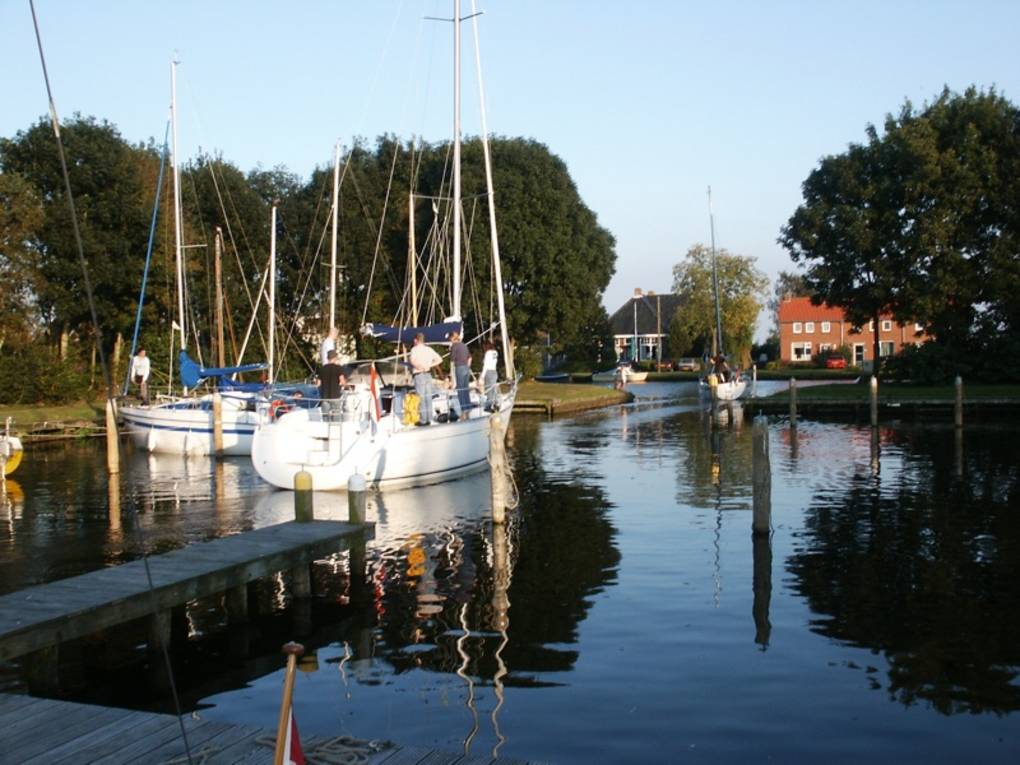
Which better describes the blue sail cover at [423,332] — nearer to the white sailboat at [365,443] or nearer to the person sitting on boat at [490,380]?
the person sitting on boat at [490,380]

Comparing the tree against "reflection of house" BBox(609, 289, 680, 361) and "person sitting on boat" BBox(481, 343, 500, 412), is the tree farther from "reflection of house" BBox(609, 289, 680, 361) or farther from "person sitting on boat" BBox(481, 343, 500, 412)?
"person sitting on boat" BBox(481, 343, 500, 412)

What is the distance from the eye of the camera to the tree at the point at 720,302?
335 ft

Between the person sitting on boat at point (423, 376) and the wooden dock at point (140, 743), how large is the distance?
671 inches

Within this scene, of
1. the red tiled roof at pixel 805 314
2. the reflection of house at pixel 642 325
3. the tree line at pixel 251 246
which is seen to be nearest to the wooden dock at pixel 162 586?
the tree line at pixel 251 246

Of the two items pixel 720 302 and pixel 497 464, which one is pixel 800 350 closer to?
pixel 720 302

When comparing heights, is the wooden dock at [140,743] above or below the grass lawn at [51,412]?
below

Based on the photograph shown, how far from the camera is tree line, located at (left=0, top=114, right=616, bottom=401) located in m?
45.4

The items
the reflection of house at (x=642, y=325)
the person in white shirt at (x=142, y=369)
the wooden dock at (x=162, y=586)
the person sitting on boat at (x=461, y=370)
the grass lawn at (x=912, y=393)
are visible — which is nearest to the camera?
the wooden dock at (x=162, y=586)

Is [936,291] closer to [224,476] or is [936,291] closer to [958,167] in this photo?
[958,167]

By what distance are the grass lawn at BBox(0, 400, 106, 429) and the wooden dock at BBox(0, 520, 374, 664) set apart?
27.1 m

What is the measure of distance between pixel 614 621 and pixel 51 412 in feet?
114

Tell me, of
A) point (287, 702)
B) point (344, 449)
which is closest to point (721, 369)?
point (344, 449)

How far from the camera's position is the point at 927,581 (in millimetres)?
14867

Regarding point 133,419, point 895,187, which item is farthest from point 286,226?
point 895,187
